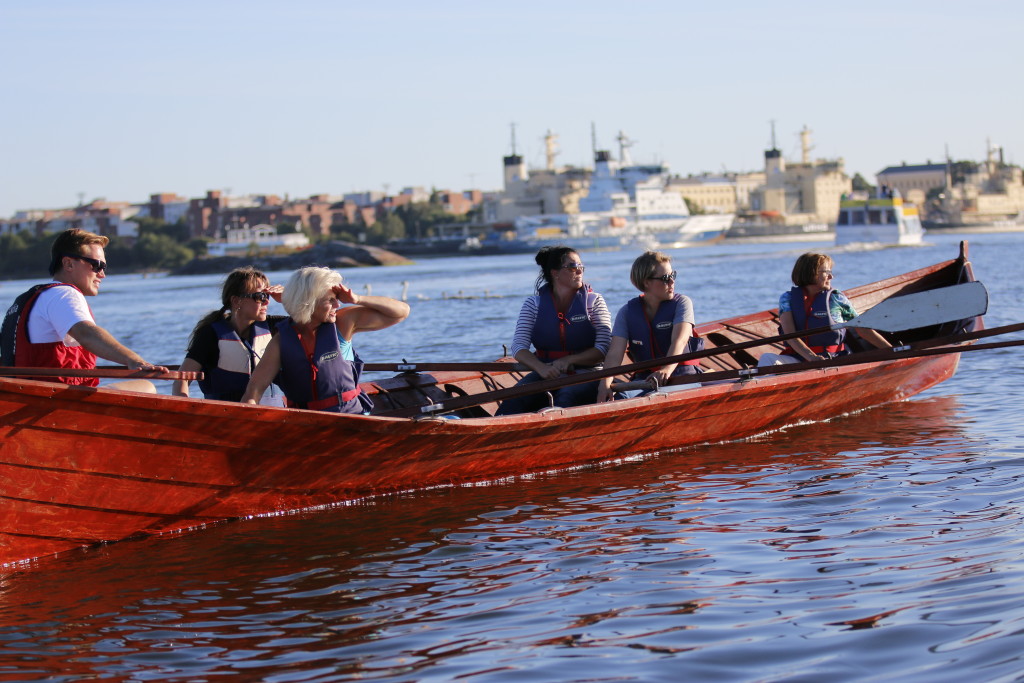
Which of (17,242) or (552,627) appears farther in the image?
(17,242)

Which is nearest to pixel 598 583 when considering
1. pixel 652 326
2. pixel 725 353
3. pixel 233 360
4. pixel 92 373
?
pixel 233 360

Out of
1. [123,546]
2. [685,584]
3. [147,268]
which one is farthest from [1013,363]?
[147,268]

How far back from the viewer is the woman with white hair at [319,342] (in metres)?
6.14

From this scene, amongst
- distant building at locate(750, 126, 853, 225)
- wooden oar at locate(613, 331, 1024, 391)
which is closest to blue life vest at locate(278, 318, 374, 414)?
wooden oar at locate(613, 331, 1024, 391)

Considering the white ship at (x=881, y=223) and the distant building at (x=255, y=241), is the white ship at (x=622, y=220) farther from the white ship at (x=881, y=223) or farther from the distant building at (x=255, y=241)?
the white ship at (x=881, y=223)

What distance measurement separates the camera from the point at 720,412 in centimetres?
872

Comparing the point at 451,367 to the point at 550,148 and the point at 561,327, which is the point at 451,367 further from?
the point at 550,148

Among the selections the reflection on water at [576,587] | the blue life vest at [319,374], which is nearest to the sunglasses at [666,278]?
the reflection on water at [576,587]

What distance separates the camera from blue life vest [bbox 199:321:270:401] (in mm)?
6637

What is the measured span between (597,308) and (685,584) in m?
3.16

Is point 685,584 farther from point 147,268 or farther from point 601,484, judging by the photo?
point 147,268

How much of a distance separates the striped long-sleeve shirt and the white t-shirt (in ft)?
10.4

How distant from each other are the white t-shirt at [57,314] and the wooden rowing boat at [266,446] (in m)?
0.39

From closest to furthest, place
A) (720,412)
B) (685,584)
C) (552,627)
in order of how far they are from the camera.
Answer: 1. (552,627)
2. (685,584)
3. (720,412)
